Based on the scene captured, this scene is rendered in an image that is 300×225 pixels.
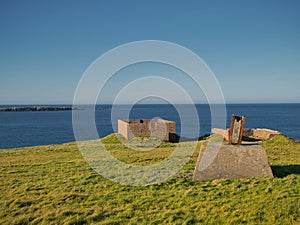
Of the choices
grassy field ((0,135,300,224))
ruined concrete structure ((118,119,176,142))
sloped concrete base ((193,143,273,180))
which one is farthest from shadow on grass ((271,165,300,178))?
ruined concrete structure ((118,119,176,142))

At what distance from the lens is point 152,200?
8.15 meters

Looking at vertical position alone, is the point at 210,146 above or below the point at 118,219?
above

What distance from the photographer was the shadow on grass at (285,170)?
10.5m

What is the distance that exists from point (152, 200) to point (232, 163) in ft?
12.1

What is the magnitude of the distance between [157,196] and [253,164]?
3.97 metres

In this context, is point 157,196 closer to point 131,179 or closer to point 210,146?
point 131,179

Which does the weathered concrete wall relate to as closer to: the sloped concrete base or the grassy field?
the grassy field

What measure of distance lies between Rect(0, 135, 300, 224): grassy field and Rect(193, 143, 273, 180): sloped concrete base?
38 centimetres

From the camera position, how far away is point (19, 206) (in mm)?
7918

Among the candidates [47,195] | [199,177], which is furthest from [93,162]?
[199,177]

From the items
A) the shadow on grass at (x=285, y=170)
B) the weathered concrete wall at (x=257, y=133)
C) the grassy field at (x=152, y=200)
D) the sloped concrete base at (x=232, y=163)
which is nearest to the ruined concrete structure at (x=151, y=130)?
the weathered concrete wall at (x=257, y=133)

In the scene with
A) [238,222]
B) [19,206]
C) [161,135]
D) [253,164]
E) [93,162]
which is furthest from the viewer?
[161,135]

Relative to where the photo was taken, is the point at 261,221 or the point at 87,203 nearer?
the point at 261,221

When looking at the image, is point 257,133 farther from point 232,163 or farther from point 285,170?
point 232,163
